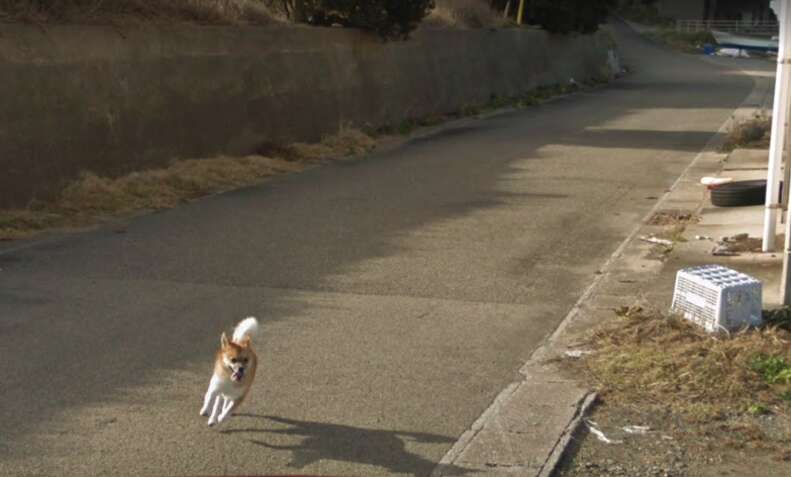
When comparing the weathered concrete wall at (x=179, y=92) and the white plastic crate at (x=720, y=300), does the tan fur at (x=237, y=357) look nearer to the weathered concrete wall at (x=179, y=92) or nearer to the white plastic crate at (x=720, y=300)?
the white plastic crate at (x=720, y=300)

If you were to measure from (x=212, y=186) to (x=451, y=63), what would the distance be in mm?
13047

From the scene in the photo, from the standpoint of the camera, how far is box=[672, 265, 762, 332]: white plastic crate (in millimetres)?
7297

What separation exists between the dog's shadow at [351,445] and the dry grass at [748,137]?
48.5ft

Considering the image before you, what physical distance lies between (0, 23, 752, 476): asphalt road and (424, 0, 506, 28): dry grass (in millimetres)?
12089

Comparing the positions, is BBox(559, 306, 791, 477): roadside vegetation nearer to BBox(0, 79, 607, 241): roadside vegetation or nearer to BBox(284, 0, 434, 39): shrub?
BBox(0, 79, 607, 241): roadside vegetation

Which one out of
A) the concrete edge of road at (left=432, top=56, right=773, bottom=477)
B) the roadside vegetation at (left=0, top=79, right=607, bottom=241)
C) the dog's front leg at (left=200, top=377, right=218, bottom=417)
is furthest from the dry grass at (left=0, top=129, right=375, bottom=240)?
the dog's front leg at (left=200, top=377, right=218, bottom=417)

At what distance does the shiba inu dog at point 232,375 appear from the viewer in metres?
5.81

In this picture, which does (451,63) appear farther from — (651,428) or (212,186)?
(651,428)

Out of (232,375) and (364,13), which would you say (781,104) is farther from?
(364,13)

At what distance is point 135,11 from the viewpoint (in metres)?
14.5

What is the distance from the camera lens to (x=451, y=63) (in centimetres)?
2655

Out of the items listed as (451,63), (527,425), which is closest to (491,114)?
(451,63)

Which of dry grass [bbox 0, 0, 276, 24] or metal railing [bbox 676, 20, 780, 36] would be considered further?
metal railing [bbox 676, 20, 780, 36]

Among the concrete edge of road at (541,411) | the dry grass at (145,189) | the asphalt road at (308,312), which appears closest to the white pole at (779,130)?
the concrete edge of road at (541,411)
